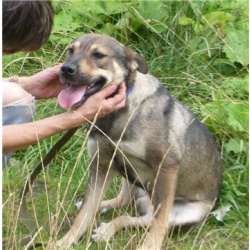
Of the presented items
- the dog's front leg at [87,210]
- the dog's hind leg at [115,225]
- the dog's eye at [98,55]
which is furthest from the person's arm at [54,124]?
the dog's hind leg at [115,225]

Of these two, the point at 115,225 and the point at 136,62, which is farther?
the point at 115,225

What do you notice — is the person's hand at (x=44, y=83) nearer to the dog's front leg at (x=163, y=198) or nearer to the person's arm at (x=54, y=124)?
the person's arm at (x=54, y=124)

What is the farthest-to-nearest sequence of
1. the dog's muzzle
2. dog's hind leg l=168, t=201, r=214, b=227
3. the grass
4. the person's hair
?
dog's hind leg l=168, t=201, r=214, b=227, the grass, the dog's muzzle, the person's hair

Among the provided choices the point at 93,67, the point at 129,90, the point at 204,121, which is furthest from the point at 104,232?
the point at 204,121

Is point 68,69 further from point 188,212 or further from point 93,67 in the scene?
point 188,212

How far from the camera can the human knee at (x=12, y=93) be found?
365cm

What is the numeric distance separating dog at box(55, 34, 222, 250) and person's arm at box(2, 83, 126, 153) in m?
0.12

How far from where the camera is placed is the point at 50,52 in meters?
5.83

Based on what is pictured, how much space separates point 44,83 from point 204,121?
132 cm

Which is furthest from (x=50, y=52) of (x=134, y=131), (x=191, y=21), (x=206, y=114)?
(x=134, y=131)

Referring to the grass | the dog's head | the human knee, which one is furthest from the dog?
the human knee

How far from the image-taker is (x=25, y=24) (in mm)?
3188

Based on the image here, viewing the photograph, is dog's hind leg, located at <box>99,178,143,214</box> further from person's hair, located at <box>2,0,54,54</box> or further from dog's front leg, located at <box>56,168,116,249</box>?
person's hair, located at <box>2,0,54,54</box>

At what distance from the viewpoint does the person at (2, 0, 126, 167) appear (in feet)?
10.4
